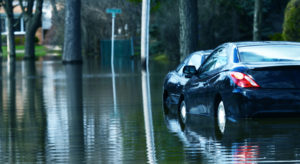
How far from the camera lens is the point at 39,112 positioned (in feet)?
48.0

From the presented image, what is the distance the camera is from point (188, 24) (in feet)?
84.6

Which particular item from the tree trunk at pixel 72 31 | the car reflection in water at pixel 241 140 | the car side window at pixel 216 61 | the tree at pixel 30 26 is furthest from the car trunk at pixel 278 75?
the tree at pixel 30 26

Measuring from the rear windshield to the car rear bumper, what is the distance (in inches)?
23.8

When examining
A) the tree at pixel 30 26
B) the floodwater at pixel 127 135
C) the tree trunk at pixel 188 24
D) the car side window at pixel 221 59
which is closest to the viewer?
the floodwater at pixel 127 135

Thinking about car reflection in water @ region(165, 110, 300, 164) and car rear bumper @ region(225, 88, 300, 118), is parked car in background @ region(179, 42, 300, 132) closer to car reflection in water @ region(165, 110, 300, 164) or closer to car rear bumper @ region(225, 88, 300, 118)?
car rear bumper @ region(225, 88, 300, 118)

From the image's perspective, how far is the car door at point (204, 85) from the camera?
1148 centimetres

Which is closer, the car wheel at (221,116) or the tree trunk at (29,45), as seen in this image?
the car wheel at (221,116)

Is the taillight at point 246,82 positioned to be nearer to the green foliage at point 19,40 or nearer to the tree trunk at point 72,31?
the tree trunk at point 72,31

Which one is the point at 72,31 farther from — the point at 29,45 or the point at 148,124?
the point at 148,124

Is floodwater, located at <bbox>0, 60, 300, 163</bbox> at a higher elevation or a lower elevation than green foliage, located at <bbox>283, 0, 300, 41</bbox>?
lower

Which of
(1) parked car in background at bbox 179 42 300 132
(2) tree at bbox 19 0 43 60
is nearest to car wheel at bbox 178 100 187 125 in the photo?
(1) parked car in background at bbox 179 42 300 132

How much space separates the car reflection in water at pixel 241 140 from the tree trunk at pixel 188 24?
13.3m

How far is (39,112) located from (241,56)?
5055mm

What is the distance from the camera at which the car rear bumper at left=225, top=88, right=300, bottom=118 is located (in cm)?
1042
